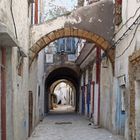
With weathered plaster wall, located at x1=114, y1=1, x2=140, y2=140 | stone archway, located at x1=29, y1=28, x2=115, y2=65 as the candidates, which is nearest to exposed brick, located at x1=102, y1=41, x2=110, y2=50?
stone archway, located at x1=29, y1=28, x2=115, y2=65

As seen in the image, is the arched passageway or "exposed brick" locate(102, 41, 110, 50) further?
the arched passageway

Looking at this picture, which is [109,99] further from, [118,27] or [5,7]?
[5,7]

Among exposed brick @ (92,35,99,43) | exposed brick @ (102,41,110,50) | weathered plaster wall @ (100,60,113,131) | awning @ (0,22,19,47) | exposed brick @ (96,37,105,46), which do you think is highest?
exposed brick @ (92,35,99,43)

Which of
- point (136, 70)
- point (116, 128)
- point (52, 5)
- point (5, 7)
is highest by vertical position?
point (52, 5)

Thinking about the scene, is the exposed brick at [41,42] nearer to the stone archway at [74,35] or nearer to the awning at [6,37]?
the stone archway at [74,35]

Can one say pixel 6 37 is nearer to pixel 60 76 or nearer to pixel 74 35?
pixel 74 35

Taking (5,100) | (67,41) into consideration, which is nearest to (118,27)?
(5,100)

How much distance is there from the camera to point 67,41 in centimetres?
2631

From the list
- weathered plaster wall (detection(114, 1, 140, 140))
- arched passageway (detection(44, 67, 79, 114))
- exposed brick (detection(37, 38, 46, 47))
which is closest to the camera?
weathered plaster wall (detection(114, 1, 140, 140))

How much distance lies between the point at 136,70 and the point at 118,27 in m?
3.38

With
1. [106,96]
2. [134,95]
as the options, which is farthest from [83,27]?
[134,95]

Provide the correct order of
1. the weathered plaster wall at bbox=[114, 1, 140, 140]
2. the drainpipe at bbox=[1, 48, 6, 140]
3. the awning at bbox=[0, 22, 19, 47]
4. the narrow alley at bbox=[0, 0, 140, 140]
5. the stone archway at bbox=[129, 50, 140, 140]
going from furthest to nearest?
the weathered plaster wall at bbox=[114, 1, 140, 140] → the stone archway at bbox=[129, 50, 140, 140] → the narrow alley at bbox=[0, 0, 140, 140] → the drainpipe at bbox=[1, 48, 6, 140] → the awning at bbox=[0, 22, 19, 47]

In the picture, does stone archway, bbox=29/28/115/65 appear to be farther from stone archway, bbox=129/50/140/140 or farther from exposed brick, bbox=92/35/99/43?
stone archway, bbox=129/50/140/140

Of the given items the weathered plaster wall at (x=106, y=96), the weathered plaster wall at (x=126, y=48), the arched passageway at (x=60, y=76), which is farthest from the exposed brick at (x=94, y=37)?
the arched passageway at (x=60, y=76)
